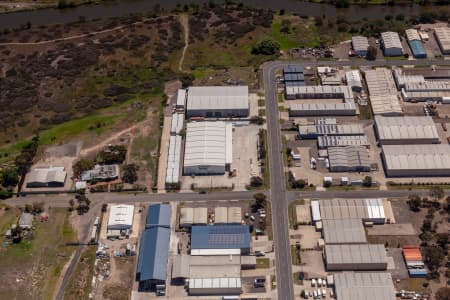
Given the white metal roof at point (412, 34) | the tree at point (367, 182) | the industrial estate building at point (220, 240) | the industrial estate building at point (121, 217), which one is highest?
the white metal roof at point (412, 34)

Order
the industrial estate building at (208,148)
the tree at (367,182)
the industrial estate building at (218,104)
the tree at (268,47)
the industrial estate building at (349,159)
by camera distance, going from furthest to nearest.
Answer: the tree at (268,47) < the industrial estate building at (218,104) < the industrial estate building at (208,148) < the industrial estate building at (349,159) < the tree at (367,182)

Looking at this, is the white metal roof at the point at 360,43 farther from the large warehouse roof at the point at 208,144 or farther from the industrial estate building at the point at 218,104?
the large warehouse roof at the point at 208,144

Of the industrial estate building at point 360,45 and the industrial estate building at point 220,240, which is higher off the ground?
the industrial estate building at point 360,45

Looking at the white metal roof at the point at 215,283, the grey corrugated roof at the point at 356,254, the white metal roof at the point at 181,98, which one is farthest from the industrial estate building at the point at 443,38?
the white metal roof at the point at 215,283

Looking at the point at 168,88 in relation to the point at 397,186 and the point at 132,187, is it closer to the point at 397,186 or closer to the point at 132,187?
the point at 132,187

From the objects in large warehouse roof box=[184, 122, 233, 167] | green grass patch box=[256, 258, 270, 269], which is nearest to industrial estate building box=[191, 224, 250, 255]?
green grass patch box=[256, 258, 270, 269]

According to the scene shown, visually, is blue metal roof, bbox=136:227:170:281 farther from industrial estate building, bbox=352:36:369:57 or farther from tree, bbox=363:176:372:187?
industrial estate building, bbox=352:36:369:57
